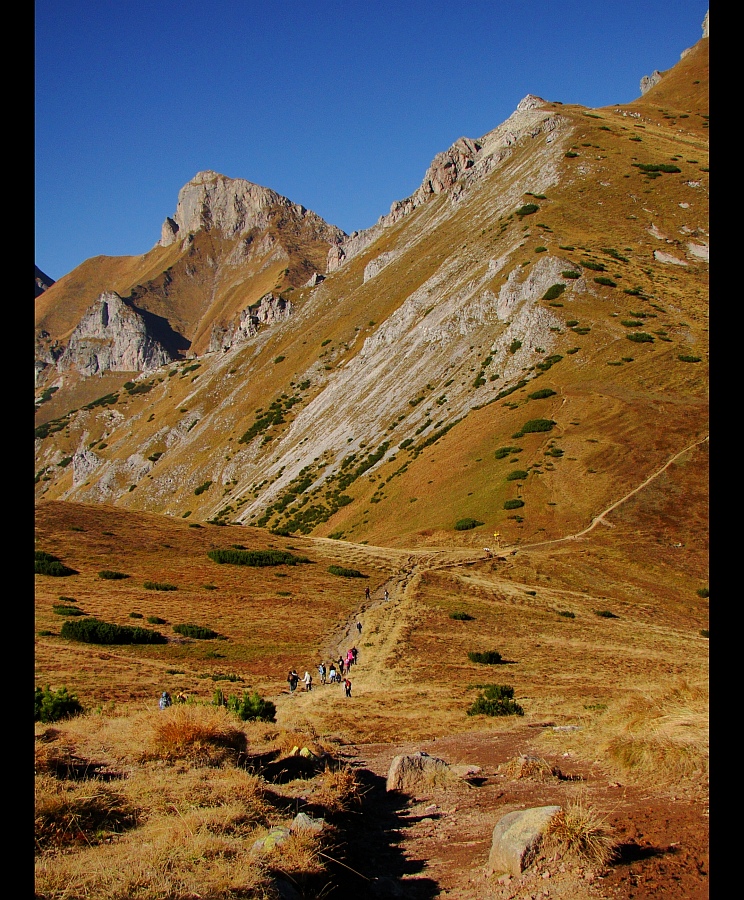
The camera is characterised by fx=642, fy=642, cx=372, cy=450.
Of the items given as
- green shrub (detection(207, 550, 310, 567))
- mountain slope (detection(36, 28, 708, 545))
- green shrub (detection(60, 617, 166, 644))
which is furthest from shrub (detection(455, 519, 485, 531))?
green shrub (detection(60, 617, 166, 644))

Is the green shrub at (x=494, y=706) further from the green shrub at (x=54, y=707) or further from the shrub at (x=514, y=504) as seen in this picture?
the shrub at (x=514, y=504)

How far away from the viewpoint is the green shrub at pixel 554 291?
8112 cm

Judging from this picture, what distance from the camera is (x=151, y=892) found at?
7762 millimetres

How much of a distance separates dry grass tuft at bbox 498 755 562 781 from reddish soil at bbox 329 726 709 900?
7.9 inches

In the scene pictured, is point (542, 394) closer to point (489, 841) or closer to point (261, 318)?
point (489, 841)

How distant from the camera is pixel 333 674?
1162 inches

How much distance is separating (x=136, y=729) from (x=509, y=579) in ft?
117

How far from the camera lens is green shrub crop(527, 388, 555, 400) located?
219 ft

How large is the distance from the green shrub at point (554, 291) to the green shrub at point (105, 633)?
65146mm

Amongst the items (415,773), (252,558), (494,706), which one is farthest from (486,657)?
(252,558)

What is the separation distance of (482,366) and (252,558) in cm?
4335

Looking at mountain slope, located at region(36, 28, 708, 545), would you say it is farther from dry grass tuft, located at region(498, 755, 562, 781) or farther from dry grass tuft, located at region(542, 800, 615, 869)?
dry grass tuft, located at region(542, 800, 615, 869)
